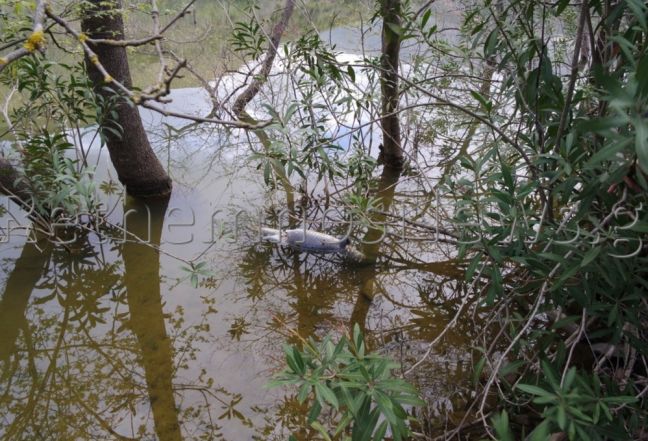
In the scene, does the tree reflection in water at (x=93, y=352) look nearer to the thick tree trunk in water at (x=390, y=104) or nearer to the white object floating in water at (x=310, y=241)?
the white object floating in water at (x=310, y=241)

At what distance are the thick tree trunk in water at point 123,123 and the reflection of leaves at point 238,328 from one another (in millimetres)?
1658

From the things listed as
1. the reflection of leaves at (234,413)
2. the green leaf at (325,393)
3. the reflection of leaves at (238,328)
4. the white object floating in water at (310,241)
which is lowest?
the green leaf at (325,393)

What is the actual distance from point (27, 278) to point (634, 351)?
9.96 feet

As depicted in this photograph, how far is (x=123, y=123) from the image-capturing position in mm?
3395

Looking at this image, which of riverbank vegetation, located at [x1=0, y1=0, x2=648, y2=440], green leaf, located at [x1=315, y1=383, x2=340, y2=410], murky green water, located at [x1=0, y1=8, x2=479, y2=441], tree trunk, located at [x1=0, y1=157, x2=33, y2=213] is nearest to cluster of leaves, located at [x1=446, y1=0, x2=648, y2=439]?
riverbank vegetation, located at [x1=0, y1=0, x2=648, y2=440]

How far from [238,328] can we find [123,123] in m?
1.84

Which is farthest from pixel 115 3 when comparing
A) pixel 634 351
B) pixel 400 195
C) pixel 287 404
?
pixel 634 351

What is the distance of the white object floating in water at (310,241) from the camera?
300 centimetres

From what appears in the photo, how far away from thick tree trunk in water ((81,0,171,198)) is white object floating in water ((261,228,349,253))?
1.18 meters

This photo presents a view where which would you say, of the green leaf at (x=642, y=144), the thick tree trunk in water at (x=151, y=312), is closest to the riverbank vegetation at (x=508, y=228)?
the green leaf at (x=642, y=144)

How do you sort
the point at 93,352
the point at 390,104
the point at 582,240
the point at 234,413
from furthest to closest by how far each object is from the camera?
the point at 390,104 → the point at 93,352 → the point at 234,413 → the point at 582,240

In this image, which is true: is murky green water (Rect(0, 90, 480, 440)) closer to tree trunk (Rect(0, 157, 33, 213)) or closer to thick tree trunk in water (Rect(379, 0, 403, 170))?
tree trunk (Rect(0, 157, 33, 213))

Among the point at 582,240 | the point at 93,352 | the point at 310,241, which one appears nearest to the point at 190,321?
the point at 93,352

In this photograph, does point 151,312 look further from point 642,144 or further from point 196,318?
point 642,144
